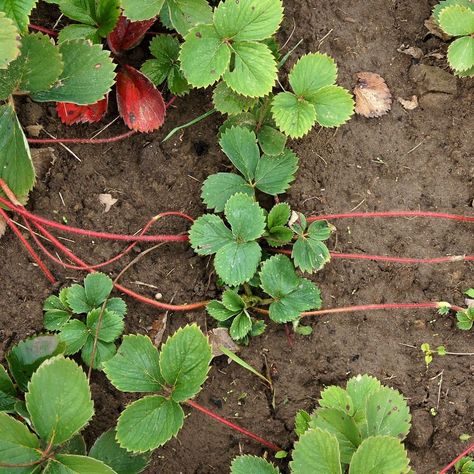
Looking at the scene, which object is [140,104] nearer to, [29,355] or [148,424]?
[29,355]

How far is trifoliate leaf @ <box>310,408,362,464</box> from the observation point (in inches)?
67.3

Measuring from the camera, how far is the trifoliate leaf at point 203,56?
184 centimetres

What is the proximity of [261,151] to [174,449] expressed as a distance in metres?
0.97

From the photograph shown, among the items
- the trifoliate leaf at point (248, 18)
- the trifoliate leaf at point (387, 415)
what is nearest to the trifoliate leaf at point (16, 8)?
the trifoliate leaf at point (248, 18)

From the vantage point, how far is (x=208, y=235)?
6.27 ft

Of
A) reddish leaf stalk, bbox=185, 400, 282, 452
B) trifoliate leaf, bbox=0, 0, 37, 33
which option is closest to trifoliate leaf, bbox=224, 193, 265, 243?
reddish leaf stalk, bbox=185, 400, 282, 452

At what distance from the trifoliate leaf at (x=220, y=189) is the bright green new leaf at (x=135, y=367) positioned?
467 millimetres

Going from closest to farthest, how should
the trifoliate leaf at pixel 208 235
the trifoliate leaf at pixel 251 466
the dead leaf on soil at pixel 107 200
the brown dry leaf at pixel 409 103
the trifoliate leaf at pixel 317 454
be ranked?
the trifoliate leaf at pixel 317 454, the trifoliate leaf at pixel 251 466, the trifoliate leaf at pixel 208 235, the dead leaf on soil at pixel 107 200, the brown dry leaf at pixel 409 103

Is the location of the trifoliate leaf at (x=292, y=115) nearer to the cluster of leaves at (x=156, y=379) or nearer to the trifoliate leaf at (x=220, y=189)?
Answer: the trifoliate leaf at (x=220, y=189)

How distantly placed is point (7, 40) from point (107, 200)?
1.89ft

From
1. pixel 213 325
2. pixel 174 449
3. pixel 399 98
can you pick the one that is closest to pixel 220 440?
pixel 174 449

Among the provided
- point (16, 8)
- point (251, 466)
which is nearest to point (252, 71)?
point (16, 8)

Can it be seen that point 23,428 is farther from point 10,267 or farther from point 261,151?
point 261,151

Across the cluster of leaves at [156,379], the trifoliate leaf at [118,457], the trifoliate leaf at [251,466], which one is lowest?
the trifoliate leaf at [251,466]
